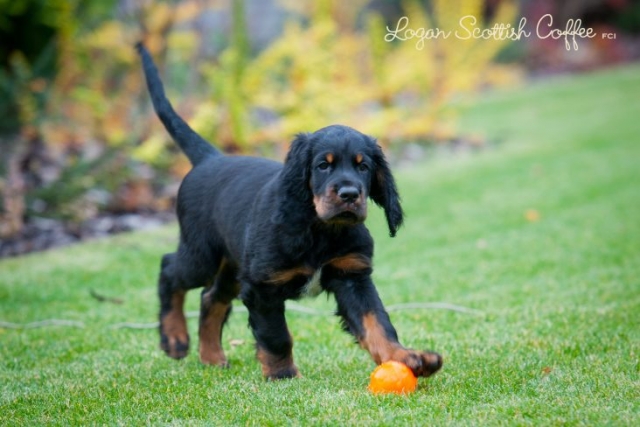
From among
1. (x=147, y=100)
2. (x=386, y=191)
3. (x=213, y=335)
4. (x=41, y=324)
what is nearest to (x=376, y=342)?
(x=386, y=191)

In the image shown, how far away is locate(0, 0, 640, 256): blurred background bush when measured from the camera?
7957 mm

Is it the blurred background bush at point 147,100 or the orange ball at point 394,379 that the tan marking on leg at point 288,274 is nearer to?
the orange ball at point 394,379

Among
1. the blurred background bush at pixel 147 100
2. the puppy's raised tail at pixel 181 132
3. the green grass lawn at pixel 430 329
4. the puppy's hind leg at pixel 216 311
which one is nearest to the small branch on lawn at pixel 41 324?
the green grass lawn at pixel 430 329

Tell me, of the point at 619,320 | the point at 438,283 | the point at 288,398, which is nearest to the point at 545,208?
the point at 438,283

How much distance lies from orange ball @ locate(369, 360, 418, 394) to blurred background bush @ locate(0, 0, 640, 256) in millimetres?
4764

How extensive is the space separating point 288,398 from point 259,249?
66 centimetres

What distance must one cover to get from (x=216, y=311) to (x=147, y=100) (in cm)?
630

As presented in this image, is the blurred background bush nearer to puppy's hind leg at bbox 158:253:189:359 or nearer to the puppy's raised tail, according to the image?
the puppy's raised tail

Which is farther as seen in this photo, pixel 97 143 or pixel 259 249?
pixel 97 143

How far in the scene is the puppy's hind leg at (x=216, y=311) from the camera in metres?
4.23

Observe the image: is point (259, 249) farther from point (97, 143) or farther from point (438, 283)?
point (97, 143)

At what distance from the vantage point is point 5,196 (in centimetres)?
724

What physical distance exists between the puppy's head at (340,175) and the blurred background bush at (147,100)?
432 centimetres

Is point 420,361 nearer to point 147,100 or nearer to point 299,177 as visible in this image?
point 299,177
